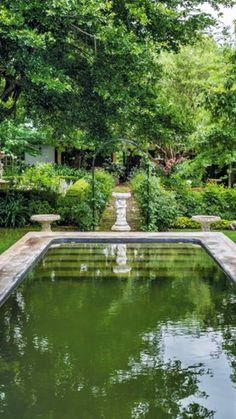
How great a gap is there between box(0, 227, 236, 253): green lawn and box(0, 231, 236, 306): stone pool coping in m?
0.31

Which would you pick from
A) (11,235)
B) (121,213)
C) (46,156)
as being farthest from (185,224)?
(46,156)

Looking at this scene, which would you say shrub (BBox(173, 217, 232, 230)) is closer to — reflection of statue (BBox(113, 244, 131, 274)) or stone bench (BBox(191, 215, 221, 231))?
stone bench (BBox(191, 215, 221, 231))

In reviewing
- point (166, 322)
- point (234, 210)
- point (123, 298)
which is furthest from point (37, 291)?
point (234, 210)

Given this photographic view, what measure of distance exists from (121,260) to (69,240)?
2.44 m

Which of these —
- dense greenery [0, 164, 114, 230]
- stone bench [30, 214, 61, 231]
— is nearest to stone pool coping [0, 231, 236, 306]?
stone bench [30, 214, 61, 231]

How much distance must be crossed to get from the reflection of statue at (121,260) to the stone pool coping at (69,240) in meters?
0.54

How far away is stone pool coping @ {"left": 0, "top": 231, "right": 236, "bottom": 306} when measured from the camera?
32.1 ft

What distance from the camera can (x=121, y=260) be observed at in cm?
1237

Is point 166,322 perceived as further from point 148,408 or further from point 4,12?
point 4,12

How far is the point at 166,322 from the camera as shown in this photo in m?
7.75

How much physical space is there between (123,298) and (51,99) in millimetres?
5211

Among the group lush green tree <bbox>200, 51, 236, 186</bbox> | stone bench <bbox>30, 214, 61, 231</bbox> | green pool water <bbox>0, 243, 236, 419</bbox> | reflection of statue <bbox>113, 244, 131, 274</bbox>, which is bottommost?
green pool water <bbox>0, 243, 236, 419</bbox>

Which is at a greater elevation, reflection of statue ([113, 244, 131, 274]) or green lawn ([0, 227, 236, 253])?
green lawn ([0, 227, 236, 253])

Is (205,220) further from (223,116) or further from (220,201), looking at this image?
(223,116)
